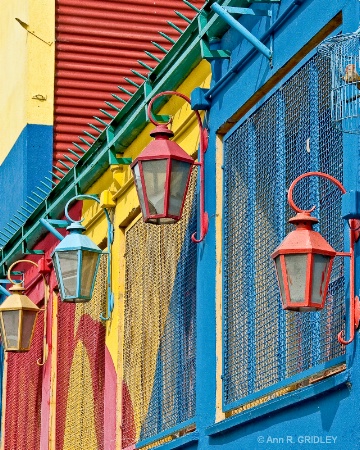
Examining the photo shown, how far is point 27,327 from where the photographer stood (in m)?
12.8

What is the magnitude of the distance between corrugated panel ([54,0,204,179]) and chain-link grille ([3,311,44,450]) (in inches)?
99.4

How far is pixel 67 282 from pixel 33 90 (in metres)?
5.88

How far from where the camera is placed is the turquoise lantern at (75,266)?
10.9 meters

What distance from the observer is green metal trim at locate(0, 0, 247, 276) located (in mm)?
9695

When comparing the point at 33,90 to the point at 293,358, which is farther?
the point at 33,90

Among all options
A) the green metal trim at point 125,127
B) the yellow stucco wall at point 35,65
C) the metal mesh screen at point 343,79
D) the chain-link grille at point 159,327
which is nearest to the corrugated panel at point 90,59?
the yellow stucco wall at point 35,65

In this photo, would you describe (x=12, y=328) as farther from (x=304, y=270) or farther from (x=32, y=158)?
(x=304, y=270)

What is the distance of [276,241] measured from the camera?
27.1ft

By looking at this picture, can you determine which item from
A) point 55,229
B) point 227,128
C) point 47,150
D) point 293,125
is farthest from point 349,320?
point 47,150

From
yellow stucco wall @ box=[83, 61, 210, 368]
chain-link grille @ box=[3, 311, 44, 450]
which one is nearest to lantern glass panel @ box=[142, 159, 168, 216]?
yellow stucco wall @ box=[83, 61, 210, 368]

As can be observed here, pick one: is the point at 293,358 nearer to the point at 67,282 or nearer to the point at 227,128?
the point at 227,128

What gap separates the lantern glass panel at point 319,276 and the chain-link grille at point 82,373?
5225 millimetres

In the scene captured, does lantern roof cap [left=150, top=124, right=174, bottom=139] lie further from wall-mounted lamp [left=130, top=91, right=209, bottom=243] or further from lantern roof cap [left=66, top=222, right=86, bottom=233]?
lantern roof cap [left=66, top=222, right=86, bottom=233]

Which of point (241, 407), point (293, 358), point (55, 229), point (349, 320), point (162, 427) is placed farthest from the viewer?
point (55, 229)
